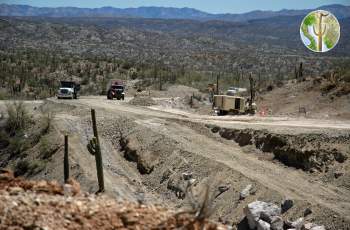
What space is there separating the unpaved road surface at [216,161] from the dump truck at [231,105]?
3738 mm

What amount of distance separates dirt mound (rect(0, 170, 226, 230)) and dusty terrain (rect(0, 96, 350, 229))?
22.8ft

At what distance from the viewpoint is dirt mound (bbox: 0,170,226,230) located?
980cm

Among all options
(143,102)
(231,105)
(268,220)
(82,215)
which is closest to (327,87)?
(231,105)

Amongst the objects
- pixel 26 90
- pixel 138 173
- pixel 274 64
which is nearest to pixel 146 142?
pixel 138 173

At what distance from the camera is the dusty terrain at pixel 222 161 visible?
71.3 ft

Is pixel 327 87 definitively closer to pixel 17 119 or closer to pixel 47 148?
pixel 47 148

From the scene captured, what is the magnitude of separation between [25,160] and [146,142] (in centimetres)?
694

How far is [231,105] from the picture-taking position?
131 ft

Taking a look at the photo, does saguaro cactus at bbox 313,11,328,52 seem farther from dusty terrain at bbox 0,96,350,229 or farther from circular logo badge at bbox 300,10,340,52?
dusty terrain at bbox 0,96,350,229

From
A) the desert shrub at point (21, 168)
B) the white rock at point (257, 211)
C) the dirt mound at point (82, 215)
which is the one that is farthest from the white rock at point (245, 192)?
the desert shrub at point (21, 168)

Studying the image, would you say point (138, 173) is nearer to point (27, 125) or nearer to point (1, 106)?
point (27, 125)

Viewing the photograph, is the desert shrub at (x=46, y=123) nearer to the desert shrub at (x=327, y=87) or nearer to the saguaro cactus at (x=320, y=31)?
the saguaro cactus at (x=320, y=31)

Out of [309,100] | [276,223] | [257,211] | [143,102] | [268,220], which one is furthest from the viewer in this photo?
[143,102]

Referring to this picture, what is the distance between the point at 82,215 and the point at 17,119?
29.1 meters
